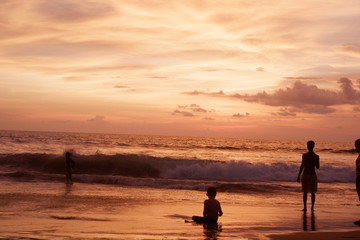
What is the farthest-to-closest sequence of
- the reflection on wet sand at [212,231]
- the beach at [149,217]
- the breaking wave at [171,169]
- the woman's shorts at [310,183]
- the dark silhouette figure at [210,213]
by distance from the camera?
the breaking wave at [171,169], the woman's shorts at [310,183], the dark silhouette figure at [210,213], the beach at [149,217], the reflection on wet sand at [212,231]

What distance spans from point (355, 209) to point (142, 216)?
26.6ft

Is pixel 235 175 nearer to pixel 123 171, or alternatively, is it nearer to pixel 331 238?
Answer: pixel 123 171

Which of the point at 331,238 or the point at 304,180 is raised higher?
the point at 304,180

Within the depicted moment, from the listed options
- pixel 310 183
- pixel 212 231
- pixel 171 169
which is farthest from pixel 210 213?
pixel 171 169

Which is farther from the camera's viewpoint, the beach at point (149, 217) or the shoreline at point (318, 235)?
the beach at point (149, 217)

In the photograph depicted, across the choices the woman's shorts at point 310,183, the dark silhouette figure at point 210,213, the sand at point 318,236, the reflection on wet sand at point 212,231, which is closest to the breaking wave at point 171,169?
the woman's shorts at point 310,183

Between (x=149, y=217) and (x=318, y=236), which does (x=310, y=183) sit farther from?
(x=149, y=217)

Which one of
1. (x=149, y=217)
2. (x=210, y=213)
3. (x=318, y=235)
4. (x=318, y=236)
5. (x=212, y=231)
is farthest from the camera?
(x=149, y=217)

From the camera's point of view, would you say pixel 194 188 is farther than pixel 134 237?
Yes

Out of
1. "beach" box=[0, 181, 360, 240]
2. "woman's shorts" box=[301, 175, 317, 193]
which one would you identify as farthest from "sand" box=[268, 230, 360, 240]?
"woman's shorts" box=[301, 175, 317, 193]

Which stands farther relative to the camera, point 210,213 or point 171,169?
point 171,169

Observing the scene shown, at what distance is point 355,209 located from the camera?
52.2 ft

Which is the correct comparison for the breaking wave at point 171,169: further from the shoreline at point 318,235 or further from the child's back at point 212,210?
the shoreline at point 318,235

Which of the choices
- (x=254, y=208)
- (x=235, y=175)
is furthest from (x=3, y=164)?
(x=254, y=208)
